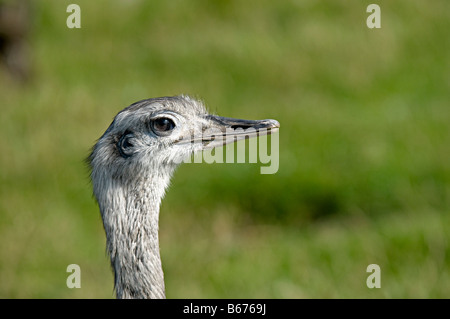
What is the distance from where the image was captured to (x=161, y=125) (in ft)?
12.7

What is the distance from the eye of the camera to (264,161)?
24.6 ft

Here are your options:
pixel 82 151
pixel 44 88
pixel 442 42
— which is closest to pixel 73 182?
pixel 82 151

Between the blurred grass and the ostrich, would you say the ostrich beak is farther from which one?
the blurred grass

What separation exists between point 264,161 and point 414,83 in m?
2.48

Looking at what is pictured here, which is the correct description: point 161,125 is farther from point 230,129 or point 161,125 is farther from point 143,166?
point 230,129

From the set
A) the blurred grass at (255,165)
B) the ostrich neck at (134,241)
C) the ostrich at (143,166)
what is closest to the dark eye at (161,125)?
the ostrich at (143,166)

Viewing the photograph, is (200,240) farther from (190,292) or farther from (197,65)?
(197,65)

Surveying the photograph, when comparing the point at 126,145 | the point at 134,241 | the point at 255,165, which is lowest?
the point at 134,241

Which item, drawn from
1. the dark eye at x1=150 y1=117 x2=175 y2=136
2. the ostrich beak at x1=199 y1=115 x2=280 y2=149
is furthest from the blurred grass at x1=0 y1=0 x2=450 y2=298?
the dark eye at x1=150 y1=117 x2=175 y2=136

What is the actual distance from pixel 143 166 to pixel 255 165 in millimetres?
3629

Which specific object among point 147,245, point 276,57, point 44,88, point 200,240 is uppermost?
point 276,57

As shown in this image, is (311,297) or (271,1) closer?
(311,297)

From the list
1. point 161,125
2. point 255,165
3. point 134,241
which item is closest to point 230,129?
point 161,125

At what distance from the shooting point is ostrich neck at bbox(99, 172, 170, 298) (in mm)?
3557
